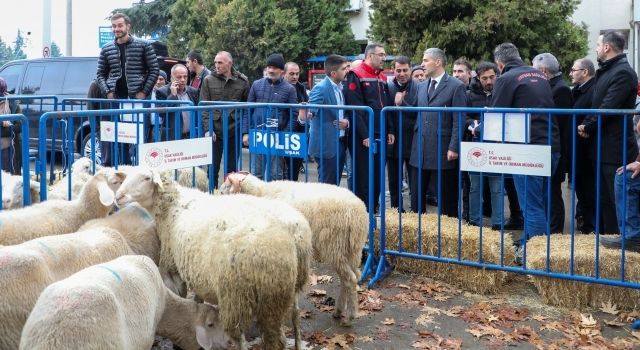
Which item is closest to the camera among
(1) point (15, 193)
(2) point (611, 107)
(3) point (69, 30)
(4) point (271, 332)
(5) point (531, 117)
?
(4) point (271, 332)

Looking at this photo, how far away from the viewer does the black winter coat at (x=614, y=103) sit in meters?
7.17

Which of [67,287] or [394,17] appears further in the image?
[394,17]

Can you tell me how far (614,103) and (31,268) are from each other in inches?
234

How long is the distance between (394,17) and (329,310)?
15433mm

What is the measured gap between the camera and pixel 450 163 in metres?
7.73

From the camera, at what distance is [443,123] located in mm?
7801

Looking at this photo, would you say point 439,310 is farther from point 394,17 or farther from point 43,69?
point 394,17

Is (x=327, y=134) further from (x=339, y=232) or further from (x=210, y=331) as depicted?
(x=210, y=331)

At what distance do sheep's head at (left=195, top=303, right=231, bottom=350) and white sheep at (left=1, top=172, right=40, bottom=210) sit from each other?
2.12 m

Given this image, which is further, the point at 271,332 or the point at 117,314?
the point at 271,332

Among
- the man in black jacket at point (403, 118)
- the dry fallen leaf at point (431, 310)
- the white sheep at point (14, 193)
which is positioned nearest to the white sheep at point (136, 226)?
the white sheep at point (14, 193)

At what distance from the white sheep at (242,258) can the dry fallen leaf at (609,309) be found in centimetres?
281

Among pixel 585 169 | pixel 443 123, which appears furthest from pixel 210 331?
pixel 585 169

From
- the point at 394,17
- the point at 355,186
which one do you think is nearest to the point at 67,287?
the point at 355,186
